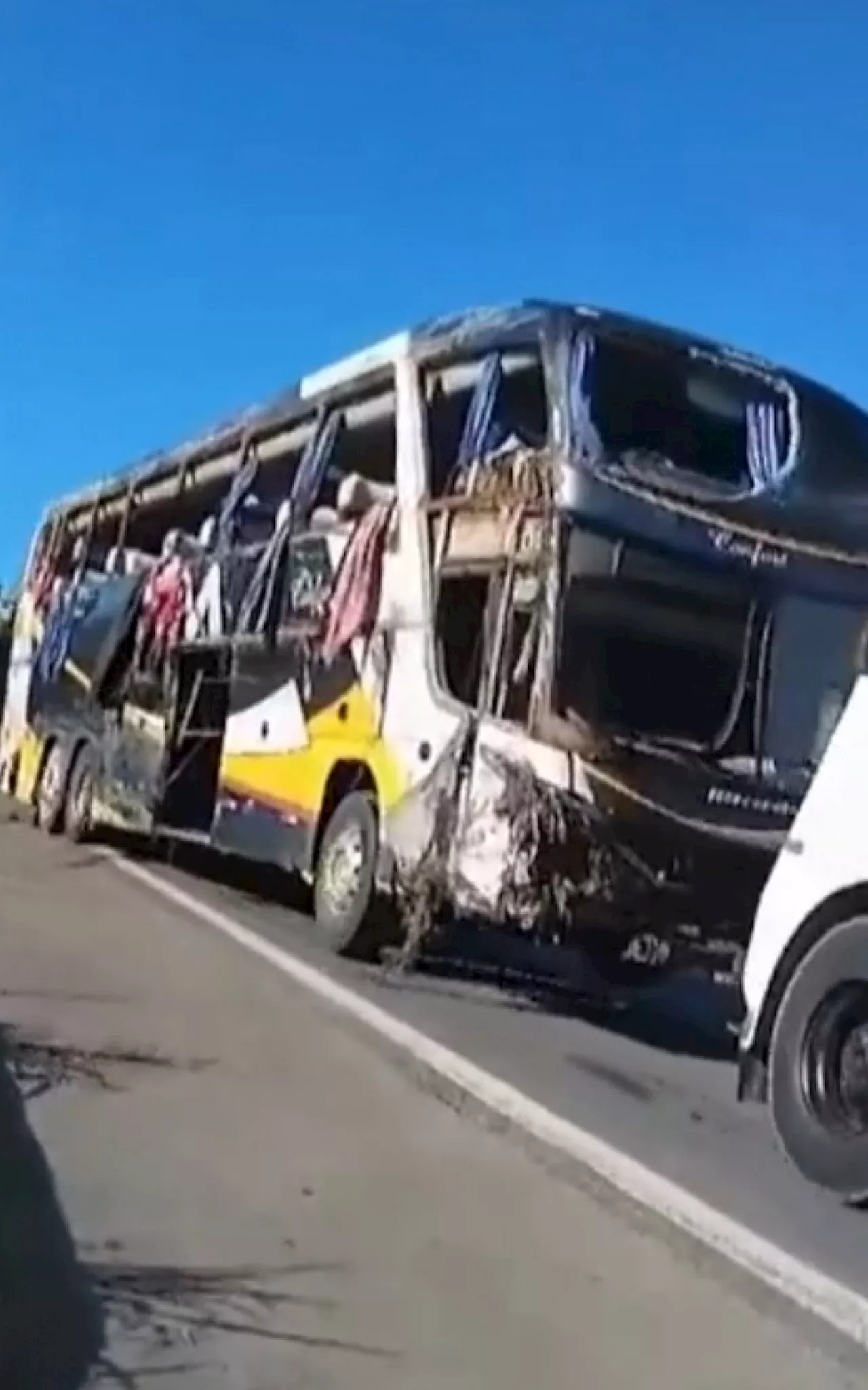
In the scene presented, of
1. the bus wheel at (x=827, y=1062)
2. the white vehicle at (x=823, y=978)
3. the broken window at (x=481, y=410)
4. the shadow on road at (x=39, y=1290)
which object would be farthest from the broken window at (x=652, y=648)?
the shadow on road at (x=39, y=1290)

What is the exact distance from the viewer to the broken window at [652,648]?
11195mm

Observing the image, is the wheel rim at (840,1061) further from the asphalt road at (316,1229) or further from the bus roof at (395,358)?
the bus roof at (395,358)

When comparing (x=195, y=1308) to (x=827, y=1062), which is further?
(x=827, y=1062)

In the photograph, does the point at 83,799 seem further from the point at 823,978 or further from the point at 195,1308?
the point at 195,1308

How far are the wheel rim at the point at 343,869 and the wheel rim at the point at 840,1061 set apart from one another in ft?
18.2

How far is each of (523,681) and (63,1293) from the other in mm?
6221

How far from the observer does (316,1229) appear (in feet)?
20.9

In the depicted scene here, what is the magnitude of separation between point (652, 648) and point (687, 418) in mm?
1647

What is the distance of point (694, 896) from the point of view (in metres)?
11.1

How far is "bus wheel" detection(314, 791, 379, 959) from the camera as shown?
42.5 feet

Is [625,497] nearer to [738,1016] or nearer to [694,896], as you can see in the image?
[694,896]

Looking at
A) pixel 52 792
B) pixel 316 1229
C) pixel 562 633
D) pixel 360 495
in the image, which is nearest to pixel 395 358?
pixel 360 495

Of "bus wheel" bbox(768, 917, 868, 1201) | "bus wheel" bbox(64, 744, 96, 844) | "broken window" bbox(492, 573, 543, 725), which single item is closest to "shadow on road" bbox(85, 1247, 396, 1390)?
"bus wheel" bbox(768, 917, 868, 1201)

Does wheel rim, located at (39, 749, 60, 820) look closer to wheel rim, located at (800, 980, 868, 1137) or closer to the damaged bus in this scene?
the damaged bus
